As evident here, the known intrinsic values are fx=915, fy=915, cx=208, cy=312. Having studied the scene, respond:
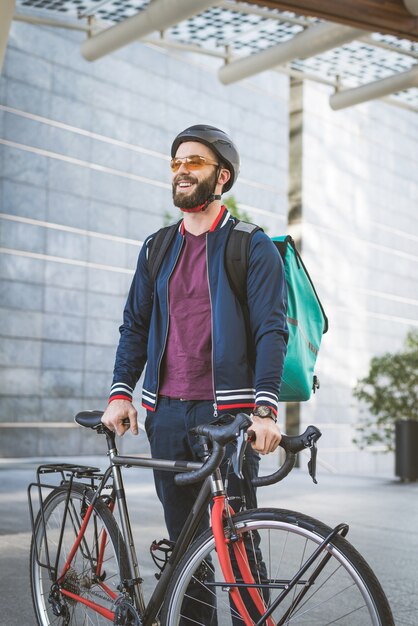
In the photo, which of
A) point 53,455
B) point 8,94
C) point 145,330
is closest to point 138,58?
point 8,94

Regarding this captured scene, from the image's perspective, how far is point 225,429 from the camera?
8.85 feet

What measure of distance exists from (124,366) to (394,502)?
7.53 meters

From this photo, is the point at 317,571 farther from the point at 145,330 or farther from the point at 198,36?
the point at 198,36

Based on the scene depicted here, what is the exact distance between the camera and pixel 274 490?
37.0 feet

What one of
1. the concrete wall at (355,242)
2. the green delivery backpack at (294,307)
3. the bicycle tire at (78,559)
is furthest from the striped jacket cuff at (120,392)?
the concrete wall at (355,242)

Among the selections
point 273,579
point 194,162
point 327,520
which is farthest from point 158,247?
point 327,520

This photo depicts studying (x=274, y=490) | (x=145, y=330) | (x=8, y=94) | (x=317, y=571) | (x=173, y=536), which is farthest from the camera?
(x=8, y=94)

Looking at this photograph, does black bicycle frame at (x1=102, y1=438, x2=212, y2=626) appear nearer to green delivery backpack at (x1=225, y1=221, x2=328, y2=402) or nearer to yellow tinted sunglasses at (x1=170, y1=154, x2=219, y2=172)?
green delivery backpack at (x1=225, y1=221, x2=328, y2=402)

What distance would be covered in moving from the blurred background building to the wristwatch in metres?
10.5

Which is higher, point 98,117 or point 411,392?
point 98,117

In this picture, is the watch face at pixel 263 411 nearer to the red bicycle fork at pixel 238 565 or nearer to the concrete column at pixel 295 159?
the red bicycle fork at pixel 238 565

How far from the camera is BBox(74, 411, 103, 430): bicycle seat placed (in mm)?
3326

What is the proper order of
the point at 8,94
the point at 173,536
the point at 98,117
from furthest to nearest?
the point at 98,117 < the point at 8,94 < the point at 173,536

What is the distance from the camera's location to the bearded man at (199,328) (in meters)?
3.05
